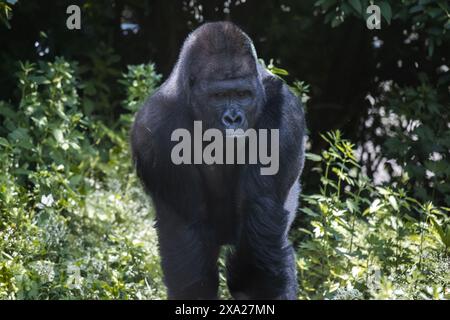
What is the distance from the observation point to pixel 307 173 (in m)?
6.27

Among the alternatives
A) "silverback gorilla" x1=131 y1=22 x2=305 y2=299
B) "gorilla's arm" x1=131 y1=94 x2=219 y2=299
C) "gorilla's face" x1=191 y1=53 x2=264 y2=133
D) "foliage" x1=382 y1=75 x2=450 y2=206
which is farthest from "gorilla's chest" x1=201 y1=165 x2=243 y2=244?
"foliage" x1=382 y1=75 x2=450 y2=206

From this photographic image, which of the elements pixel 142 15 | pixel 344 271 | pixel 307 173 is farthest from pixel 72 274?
pixel 142 15

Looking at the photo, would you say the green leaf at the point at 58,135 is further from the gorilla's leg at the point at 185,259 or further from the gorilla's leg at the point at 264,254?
the gorilla's leg at the point at 264,254

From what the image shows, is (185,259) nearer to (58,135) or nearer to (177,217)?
(177,217)

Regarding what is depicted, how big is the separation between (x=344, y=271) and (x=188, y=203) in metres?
1.09

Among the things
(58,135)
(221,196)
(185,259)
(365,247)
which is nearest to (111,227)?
(58,135)

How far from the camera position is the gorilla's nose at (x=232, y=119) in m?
3.79

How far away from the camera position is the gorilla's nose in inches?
149

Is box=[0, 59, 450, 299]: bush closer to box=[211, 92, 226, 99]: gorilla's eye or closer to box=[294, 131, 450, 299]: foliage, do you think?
box=[294, 131, 450, 299]: foliage

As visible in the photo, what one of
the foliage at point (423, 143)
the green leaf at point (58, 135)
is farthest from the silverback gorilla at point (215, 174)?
the foliage at point (423, 143)

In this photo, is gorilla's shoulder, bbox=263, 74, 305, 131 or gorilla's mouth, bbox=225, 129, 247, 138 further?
gorilla's shoulder, bbox=263, 74, 305, 131

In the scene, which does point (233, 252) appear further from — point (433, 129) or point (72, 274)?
point (433, 129)

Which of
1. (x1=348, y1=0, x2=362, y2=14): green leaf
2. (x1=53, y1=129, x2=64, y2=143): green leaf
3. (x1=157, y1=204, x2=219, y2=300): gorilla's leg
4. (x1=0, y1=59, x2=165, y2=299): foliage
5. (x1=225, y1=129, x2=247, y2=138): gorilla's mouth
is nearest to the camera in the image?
(x1=225, y1=129, x2=247, y2=138): gorilla's mouth

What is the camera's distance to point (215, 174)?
4129 millimetres
